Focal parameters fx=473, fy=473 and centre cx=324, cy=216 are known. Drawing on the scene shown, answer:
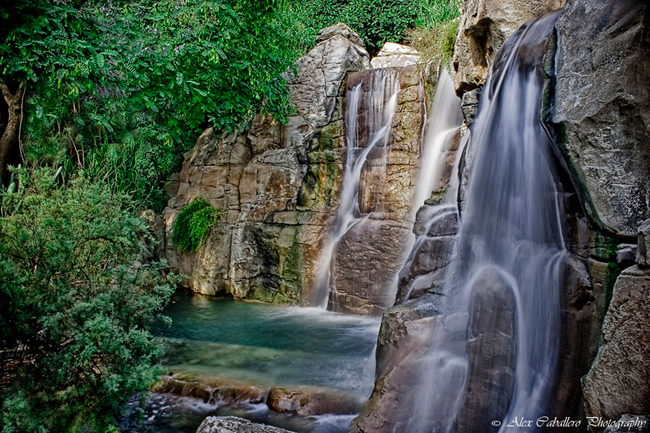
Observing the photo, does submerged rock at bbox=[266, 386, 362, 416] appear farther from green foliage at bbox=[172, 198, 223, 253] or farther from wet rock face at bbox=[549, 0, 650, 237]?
green foliage at bbox=[172, 198, 223, 253]

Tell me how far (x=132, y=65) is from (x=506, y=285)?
562 centimetres

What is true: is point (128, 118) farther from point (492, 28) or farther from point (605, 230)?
point (605, 230)

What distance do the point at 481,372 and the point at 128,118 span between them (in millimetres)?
7610

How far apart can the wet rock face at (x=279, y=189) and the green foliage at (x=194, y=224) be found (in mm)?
193

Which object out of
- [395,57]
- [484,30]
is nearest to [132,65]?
[484,30]

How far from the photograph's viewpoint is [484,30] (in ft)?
22.6

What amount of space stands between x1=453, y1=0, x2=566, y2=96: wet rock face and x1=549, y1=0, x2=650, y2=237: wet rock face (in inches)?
114

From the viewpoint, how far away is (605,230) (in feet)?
11.2

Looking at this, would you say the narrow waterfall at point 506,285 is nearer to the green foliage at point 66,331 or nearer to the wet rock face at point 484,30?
the wet rock face at point 484,30

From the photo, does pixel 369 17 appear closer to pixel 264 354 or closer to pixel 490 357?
pixel 264 354

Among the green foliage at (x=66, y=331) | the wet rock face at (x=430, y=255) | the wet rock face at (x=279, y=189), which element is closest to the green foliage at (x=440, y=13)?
the wet rock face at (x=279, y=189)

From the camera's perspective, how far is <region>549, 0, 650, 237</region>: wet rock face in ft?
10.7

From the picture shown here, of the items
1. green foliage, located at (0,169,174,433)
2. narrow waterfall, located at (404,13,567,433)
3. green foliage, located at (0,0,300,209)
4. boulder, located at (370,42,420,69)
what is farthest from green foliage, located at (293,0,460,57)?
green foliage, located at (0,169,174,433)

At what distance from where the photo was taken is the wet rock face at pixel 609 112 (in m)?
3.27
